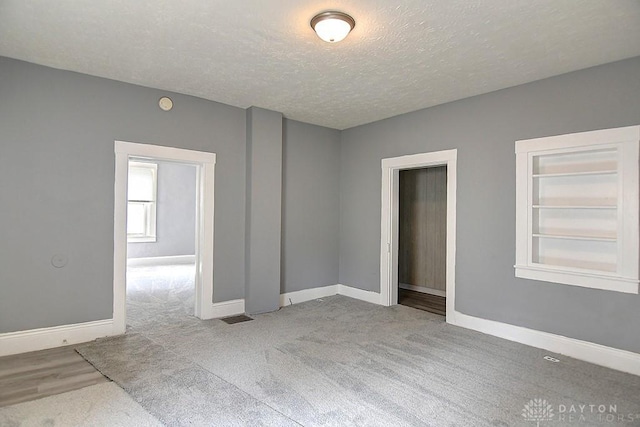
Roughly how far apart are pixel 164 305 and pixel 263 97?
307cm

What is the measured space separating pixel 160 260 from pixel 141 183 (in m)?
1.95

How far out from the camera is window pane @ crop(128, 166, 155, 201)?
8.76m

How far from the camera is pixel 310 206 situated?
216 inches

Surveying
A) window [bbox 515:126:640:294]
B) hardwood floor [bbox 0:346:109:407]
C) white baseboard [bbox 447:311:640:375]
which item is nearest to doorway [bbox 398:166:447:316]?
white baseboard [bbox 447:311:640:375]

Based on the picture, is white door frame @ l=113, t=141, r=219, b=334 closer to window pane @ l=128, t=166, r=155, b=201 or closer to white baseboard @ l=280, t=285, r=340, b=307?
white baseboard @ l=280, t=285, r=340, b=307

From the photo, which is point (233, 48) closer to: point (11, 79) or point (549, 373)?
point (11, 79)

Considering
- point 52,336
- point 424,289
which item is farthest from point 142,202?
point 424,289

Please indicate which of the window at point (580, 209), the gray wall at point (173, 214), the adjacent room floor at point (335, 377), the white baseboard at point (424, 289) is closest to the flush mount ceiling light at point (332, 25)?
the window at point (580, 209)

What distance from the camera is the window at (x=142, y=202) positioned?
345 inches

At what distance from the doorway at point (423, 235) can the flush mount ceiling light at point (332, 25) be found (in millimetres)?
3952

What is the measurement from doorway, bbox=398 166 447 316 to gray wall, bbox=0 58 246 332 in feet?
13.4

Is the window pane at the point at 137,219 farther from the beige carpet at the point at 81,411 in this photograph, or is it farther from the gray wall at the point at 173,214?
the beige carpet at the point at 81,411

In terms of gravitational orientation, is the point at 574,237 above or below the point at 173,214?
below

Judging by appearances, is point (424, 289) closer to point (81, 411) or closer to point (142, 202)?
point (81, 411)
